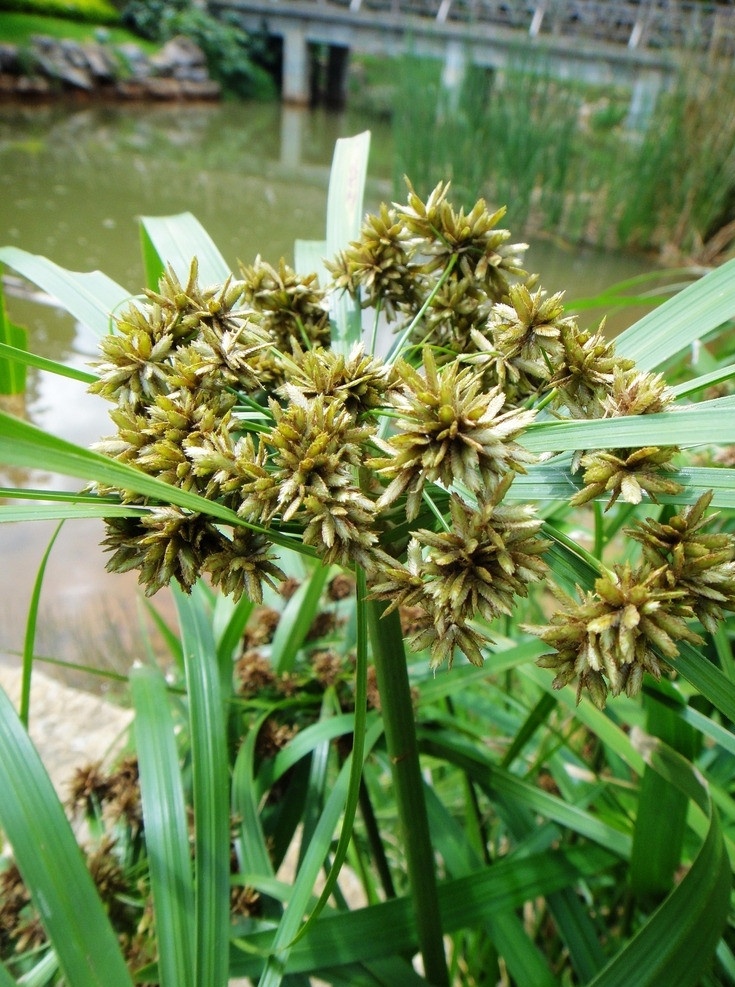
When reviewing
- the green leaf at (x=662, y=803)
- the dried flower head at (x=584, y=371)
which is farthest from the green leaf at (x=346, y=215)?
the green leaf at (x=662, y=803)

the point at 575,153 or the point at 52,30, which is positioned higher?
the point at 52,30

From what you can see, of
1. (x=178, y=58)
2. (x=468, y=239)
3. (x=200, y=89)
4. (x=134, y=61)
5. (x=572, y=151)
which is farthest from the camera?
(x=200, y=89)

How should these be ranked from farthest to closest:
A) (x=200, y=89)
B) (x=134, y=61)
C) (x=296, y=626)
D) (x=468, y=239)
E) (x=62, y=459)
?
(x=200, y=89) < (x=134, y=61) < (x=296, y=626) < (x=468, y=239) < (x=62, y=459)

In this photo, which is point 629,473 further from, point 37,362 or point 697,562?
point 37,362

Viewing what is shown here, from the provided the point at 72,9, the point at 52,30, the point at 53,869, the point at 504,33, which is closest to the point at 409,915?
the point at 53,869

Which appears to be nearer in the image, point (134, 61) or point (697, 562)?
point (697, 562)

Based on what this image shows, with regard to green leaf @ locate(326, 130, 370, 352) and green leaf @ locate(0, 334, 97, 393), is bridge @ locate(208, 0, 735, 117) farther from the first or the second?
green leaf @ locate(0, 334, 97, 393)
